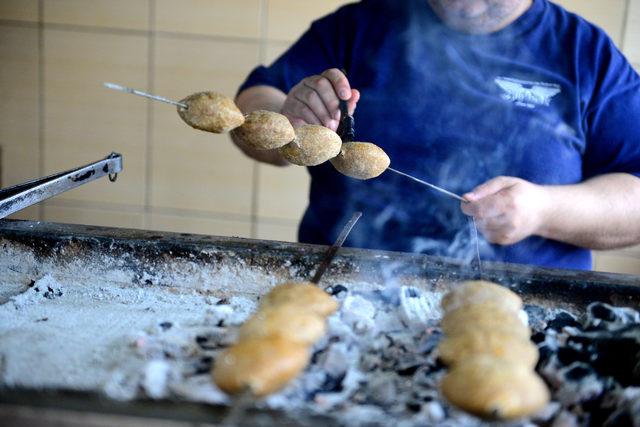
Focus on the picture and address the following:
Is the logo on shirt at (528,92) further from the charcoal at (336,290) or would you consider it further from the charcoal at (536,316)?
the charcoal at (336,290)

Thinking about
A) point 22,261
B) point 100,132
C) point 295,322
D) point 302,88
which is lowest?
point 100,132

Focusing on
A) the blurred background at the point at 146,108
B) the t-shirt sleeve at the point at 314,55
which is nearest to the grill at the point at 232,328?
the t-shirt sleeve at the point at 314,55

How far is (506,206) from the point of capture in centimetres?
141

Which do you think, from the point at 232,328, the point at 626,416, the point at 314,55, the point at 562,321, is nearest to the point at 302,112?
the point at 314,55

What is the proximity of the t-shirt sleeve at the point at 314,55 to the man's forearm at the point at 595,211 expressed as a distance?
803 millimetres

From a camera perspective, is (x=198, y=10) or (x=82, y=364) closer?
(x=82, y=364)

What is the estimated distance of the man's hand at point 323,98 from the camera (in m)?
1.47

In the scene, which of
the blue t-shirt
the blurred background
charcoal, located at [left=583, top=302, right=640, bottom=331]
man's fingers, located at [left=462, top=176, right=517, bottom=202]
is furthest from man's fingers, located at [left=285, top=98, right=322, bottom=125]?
the blurred background

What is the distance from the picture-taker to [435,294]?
1.29m

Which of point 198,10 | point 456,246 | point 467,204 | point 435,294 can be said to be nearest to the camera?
point 435,294

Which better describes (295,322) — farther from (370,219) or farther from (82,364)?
(370,219)

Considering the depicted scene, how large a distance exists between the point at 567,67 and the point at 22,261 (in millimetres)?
1520

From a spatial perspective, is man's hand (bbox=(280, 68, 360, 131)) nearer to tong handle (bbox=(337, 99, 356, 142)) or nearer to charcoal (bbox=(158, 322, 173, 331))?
tong handle (bbox=(337, 99, 356, 142))

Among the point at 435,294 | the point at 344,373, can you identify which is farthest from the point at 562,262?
the point at 344,373
